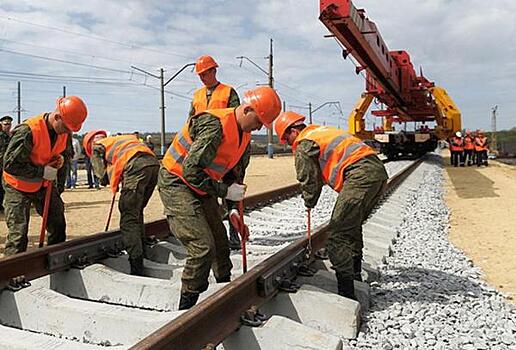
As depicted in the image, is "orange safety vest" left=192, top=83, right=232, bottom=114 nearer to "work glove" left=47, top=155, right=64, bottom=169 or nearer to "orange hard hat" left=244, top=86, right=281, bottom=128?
"work glove" left=47, top=155, right=64, bottom=169

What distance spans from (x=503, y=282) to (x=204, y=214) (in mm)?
3072

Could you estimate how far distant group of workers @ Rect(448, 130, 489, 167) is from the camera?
23.5 metres

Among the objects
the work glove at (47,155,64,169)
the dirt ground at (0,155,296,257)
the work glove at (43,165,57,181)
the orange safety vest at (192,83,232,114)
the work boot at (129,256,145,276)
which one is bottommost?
the dirt ground at (0,155,296,257)

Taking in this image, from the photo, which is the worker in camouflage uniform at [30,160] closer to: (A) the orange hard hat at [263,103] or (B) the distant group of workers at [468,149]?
(A) the orange hard hat at [263,103]

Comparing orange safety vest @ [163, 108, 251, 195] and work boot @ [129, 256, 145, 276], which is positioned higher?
orange safety vest @ [163, 108, 251, 195]

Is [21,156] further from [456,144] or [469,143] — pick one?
[469,143]

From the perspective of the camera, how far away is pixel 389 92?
18.9 metres

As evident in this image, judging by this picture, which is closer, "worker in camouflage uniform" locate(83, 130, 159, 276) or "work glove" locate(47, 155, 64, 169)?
"worker in camouflage uniform" locate(83, 130, 159, 276)

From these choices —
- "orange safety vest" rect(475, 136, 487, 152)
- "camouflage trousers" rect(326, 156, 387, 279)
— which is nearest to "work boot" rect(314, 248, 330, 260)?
"camouflage trousers" rect(326, 156, 387, 279)

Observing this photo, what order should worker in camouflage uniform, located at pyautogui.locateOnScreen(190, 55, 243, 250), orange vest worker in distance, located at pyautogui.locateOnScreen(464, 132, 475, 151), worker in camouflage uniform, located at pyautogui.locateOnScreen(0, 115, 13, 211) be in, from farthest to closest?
1. orange vest worker in distance, located at pyautogui.locateOnScreen(464, 132, 475, 151)
2. worker in camouflage uniform, located at pyautogui.locateOnScreen(0, 115, 13, 211)
3. worker in camouflage uniform, located at pyautogui.locateOnScreen(190, 55, 243, 250)

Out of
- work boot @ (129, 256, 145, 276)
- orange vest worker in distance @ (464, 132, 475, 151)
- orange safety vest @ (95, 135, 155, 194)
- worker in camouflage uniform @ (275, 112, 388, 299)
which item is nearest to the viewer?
worker in camouflage uniform @ (275, 112, 388, 299)

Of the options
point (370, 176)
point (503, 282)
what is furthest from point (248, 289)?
point (503, 282)

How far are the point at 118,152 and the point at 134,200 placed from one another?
618 millimetres

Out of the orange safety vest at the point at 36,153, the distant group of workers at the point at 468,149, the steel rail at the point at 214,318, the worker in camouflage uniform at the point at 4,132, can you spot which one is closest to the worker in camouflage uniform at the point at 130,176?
the orange safety vest at the point at 36,153
